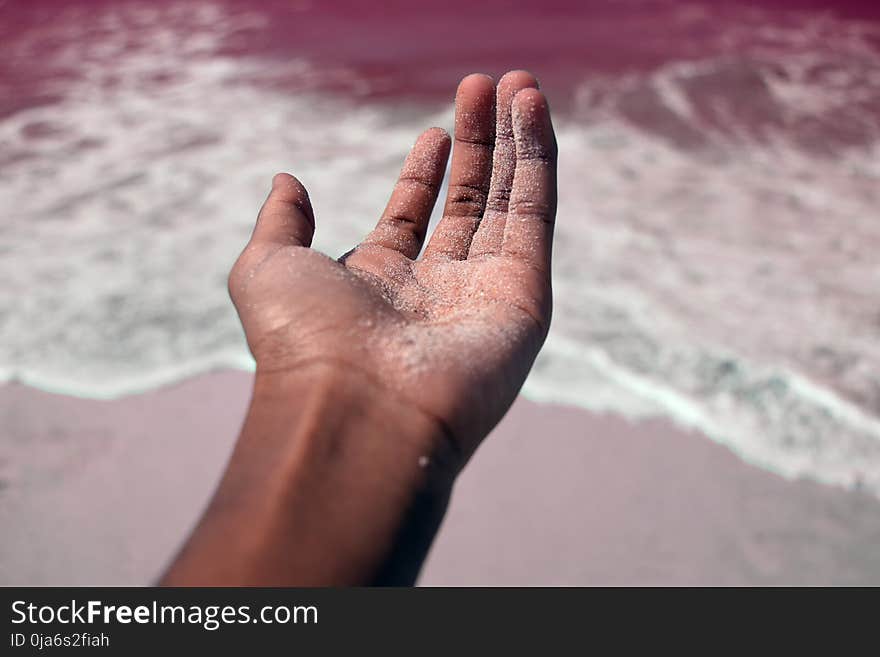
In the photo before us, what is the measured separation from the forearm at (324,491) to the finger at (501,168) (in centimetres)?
68

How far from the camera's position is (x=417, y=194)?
1938 millimetres

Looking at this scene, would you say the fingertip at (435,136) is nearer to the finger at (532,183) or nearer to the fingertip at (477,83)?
the fingertip at (477,83)

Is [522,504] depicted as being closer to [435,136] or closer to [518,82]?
[435,136]

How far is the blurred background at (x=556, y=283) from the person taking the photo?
7.27ft

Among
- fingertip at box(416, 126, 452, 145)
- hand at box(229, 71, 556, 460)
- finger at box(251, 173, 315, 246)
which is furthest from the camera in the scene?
fingertip at box(416, 126, 452, 145)

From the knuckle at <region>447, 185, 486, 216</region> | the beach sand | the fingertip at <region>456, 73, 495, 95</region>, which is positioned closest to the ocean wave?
the beach sand

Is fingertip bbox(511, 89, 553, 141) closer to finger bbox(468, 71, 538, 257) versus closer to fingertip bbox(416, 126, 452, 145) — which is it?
finger bbox(468, 71, 538, 257)

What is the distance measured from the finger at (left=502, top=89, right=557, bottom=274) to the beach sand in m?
0.93

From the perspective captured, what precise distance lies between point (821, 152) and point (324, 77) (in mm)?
4281

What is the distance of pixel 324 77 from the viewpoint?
21.6 feet

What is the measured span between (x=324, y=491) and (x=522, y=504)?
4.16ft

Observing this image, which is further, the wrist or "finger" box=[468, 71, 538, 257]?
"finger" box=[468, 71, 538, 257]

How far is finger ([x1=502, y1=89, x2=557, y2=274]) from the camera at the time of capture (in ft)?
5.74

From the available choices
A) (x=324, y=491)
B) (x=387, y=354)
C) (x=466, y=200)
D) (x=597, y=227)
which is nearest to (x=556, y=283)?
(x=597, y=227)
